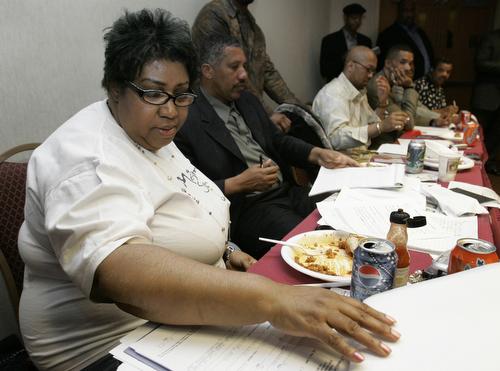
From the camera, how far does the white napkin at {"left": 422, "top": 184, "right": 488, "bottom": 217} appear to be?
4.26ft

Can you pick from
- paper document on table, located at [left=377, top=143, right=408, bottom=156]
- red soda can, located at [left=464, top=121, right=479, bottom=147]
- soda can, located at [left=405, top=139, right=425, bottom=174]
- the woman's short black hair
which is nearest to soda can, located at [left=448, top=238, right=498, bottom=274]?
the woman's short black hair

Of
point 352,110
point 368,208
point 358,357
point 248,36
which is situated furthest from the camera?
point 248,36

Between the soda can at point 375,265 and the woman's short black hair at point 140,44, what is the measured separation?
1.96 feet

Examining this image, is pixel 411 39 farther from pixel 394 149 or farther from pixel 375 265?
pixel 375 265

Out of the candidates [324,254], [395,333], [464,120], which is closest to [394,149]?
[464,120]

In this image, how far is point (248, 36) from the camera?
2.95m

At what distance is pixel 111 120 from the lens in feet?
3.22

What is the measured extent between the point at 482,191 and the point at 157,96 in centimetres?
120

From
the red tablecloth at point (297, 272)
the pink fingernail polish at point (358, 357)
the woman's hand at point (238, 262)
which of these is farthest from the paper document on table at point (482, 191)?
the pink fingernail polish at point (358, 357)

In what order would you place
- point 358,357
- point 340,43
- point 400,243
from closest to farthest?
point 358,357 → point 400,243 → point 340,43

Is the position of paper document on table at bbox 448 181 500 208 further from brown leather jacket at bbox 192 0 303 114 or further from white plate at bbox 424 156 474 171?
brown leather jacket at bbox 192 0 303 114

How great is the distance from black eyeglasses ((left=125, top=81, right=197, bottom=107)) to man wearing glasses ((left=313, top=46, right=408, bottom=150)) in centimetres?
174

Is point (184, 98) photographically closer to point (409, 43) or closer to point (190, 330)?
point (190, 330)

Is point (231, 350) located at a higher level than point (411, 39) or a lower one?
lower
